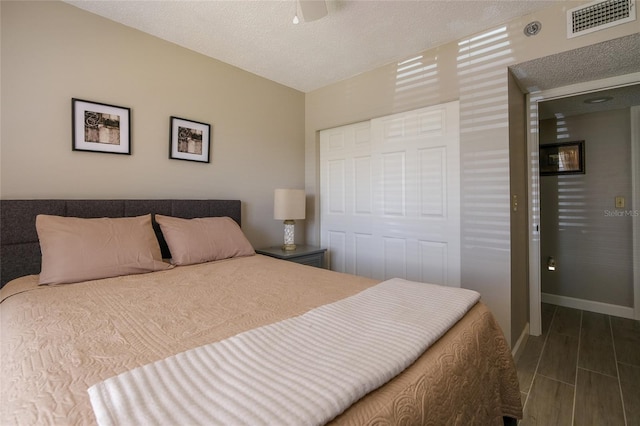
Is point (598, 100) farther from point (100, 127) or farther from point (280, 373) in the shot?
point (100, 127)

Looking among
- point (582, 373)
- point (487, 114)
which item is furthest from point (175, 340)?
point (582, 373)

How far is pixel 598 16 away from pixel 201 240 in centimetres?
291

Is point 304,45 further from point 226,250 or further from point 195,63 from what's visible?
point 226,250

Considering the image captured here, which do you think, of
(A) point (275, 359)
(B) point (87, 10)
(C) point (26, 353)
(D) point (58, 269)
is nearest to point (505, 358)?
(A) point (275, 359)

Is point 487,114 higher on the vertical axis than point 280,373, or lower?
higher

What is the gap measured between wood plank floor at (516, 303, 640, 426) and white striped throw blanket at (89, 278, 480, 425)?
3.93 ft

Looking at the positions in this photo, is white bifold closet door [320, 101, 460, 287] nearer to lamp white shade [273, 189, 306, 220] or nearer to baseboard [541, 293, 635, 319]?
lamp white shade [273, 189, 306, 220]

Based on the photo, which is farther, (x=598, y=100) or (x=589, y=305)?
(x=589, y=305)

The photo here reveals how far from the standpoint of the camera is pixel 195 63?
8.18ft

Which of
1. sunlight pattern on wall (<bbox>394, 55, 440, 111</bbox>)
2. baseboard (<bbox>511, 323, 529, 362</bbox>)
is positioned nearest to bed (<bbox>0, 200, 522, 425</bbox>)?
baseboard (<bbox>511, 323, 529, 362</bbox>)

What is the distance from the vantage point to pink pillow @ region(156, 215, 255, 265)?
198 cm

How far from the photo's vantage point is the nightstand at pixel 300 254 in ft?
8.86

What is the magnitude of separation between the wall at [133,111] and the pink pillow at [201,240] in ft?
1.36

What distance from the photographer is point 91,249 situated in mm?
1590
